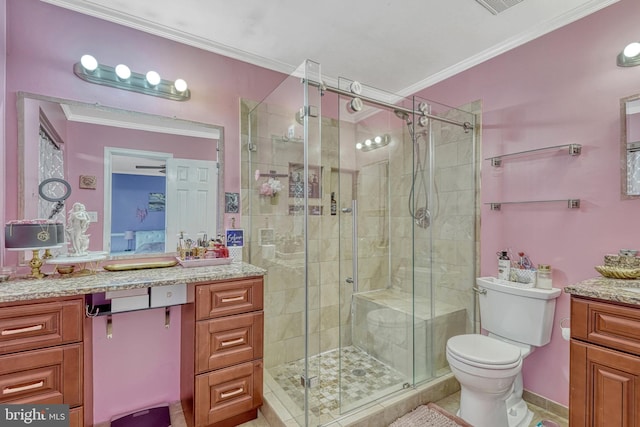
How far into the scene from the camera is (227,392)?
1748 millimetres

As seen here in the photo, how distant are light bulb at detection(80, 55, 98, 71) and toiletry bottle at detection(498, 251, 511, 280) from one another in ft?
9.42

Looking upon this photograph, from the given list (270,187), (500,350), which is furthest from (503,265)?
(270,187)

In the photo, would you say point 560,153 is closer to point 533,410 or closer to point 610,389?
point 610,389

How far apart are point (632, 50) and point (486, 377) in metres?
1.90

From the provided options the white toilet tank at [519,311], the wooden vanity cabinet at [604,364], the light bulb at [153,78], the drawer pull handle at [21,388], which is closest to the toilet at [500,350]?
the white toilet tank at [519,311]

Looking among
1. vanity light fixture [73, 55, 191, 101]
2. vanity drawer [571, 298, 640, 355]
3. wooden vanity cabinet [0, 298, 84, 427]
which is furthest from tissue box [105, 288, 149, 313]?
vanity drawer [571, 298, 640, 355]

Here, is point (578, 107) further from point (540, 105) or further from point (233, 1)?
point (233, 1)

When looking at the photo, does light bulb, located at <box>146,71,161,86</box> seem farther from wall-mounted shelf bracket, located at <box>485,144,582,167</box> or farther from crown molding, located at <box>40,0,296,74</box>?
wall-mounted shelf bracket, located at <box>485,144,582,167</box>

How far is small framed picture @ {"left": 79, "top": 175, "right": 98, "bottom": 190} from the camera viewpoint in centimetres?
180

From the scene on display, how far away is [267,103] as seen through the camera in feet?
7.34

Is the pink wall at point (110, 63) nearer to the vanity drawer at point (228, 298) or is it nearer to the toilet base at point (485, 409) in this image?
the vanity drawer at point (228, 298)

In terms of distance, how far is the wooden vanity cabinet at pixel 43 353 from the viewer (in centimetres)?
128

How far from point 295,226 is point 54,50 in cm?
170

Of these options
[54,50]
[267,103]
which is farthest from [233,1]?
[54,50]
